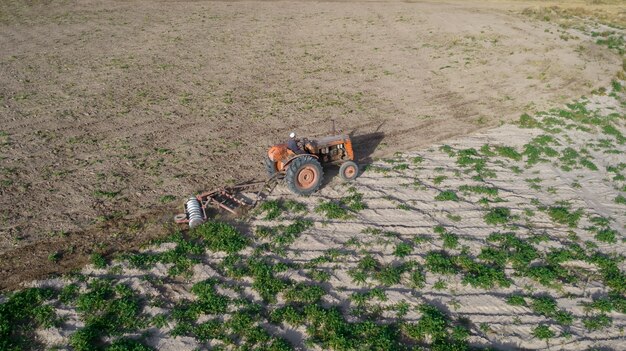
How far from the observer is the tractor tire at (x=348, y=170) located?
12797 mm

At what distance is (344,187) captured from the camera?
12.9 meters

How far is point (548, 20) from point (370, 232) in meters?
26.7

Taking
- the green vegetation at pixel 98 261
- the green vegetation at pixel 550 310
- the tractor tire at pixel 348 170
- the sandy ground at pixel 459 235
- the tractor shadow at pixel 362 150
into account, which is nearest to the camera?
the sandy ground at pixel 459 235

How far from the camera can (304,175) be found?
39.8 feet

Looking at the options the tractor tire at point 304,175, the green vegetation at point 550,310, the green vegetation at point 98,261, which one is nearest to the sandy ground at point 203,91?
the green vegetation at point 98,261

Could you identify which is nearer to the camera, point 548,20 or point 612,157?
point 612,157

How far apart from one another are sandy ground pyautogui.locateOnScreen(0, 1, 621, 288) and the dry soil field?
0.32 ft

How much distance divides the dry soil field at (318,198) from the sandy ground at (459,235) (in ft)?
0.16

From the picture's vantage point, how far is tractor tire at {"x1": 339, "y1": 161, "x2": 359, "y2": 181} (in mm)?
12797

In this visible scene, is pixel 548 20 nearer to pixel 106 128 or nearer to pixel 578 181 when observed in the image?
pixel 578 181

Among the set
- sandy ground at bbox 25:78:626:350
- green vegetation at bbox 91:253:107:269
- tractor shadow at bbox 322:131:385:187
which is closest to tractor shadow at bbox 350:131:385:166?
tractor shadow at bbox 322:131:385:187

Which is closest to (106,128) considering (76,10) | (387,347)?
(387,347)

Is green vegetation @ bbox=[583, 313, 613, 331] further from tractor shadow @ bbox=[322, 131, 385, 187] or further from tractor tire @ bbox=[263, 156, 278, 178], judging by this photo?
tractor tire @ bbox=[263, 156, 278, 178]

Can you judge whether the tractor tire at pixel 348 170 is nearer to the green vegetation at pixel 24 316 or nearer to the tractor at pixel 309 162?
the tractor at pixel 309 162
